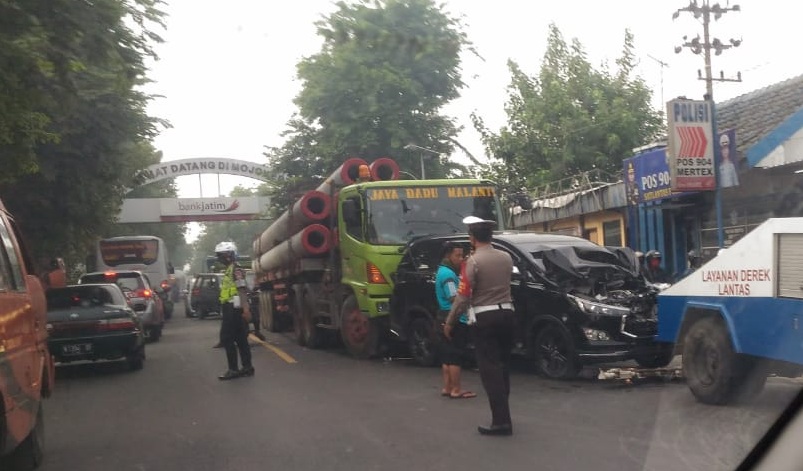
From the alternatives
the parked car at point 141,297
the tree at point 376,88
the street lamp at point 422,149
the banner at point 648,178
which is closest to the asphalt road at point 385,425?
the parked car at point 141,297

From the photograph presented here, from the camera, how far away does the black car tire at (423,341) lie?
1221 centimetres

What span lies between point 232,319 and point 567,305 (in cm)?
437

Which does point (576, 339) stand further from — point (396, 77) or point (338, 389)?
point (396, 77)

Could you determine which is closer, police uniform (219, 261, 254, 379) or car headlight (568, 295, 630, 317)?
car headlight (568, 295, 630, 317)

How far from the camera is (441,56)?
2662 cm

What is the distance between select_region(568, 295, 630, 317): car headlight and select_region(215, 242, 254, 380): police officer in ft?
14.4

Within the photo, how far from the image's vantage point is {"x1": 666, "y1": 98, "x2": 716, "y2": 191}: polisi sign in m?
18.3

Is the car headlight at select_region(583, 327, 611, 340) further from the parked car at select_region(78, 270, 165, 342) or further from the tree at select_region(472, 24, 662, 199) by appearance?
Result: the tree at select_region(472, 24, 662, 199)

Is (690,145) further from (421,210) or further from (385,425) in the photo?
(385,425)

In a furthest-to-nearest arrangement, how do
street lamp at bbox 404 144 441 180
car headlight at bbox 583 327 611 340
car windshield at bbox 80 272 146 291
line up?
1. street lamp at bbox 404 144 441 180
2. car windshield at bbox 80 272 146 291
3. car headlight at bbox 583 327 611 340

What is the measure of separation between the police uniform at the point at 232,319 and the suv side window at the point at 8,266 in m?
4.85

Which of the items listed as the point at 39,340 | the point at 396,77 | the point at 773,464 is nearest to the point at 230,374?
the point at 39,340

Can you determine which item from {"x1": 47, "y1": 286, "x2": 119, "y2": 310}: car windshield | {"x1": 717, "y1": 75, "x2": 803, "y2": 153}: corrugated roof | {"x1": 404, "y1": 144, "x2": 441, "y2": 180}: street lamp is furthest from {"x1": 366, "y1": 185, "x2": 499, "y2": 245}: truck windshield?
{"x1": 404, "y1": 144, "x2": 441, "y2": 180}: street lamp

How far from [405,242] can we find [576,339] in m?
4.25
